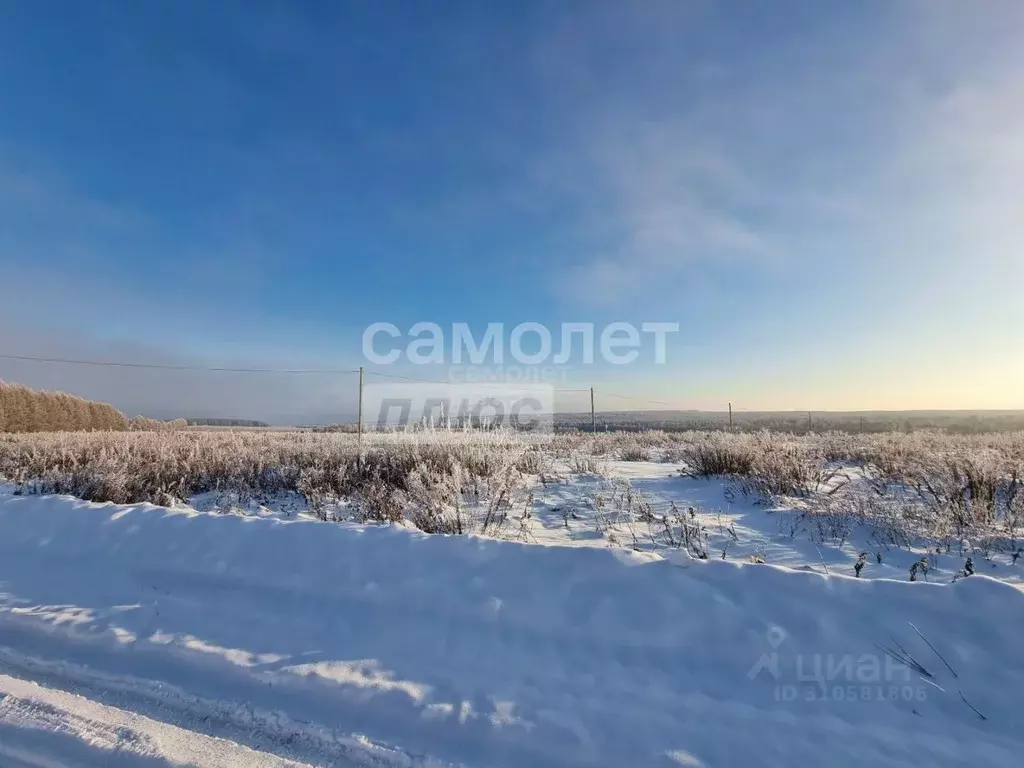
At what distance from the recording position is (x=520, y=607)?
3057 millimetres

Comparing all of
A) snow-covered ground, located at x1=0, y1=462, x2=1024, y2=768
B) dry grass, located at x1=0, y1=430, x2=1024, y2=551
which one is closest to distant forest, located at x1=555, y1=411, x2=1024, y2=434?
dry grass, located at x1=0, y1=430, x2=1024, y2=551

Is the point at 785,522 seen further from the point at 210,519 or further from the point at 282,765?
the point at 210,519

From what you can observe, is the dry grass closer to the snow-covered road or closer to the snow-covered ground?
the snow-covered ground

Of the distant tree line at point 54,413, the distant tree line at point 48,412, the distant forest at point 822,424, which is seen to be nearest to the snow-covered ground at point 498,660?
the distant forest at point 822,424

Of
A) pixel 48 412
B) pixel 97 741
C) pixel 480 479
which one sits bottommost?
pixel 97 741

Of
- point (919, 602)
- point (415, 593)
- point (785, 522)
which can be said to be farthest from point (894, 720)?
point (785, 522)

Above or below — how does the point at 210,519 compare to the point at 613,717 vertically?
above

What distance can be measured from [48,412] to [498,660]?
45.8m

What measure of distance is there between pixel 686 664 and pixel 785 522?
136 inches

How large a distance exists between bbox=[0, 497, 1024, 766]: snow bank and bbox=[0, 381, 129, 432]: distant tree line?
37.6 meters

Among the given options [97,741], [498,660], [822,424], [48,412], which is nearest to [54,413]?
[48,412]

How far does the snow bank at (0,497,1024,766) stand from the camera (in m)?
2.14

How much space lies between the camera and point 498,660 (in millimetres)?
2674

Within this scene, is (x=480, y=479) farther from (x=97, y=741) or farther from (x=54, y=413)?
(x=54, y=413)
